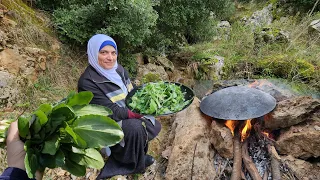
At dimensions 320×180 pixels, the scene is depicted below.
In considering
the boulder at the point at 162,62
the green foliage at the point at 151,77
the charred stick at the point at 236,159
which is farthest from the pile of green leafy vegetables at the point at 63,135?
the boulder at the point at 162,62

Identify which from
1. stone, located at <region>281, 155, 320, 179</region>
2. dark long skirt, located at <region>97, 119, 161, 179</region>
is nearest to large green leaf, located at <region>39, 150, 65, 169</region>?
dark long skirt, located at <region>97, 119, 161, 179</region>

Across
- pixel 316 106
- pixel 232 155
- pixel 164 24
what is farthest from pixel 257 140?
pixel 164 24

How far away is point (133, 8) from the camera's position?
3902 millimetres

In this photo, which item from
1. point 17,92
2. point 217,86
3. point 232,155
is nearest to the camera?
point 232,155

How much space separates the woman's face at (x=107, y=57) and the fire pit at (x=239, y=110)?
51.3 inches

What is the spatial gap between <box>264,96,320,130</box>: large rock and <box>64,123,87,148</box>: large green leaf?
213 centimetres

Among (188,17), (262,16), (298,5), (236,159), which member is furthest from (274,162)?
(298,5)

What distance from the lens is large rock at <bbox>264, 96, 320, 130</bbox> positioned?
235cm

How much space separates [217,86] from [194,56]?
8.36 feet

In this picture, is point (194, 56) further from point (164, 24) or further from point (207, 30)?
point (164, 24)

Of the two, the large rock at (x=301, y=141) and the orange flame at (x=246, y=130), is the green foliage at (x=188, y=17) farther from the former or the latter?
the large rock at (x=301, y=141)

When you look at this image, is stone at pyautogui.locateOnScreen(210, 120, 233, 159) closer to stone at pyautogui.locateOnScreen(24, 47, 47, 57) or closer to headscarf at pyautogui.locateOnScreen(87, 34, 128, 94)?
headscarf at pyautogui.locateOnScreen(87, 34, 128, 94)

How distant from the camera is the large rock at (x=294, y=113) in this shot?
2350 millimetres

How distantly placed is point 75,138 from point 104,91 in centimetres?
135
